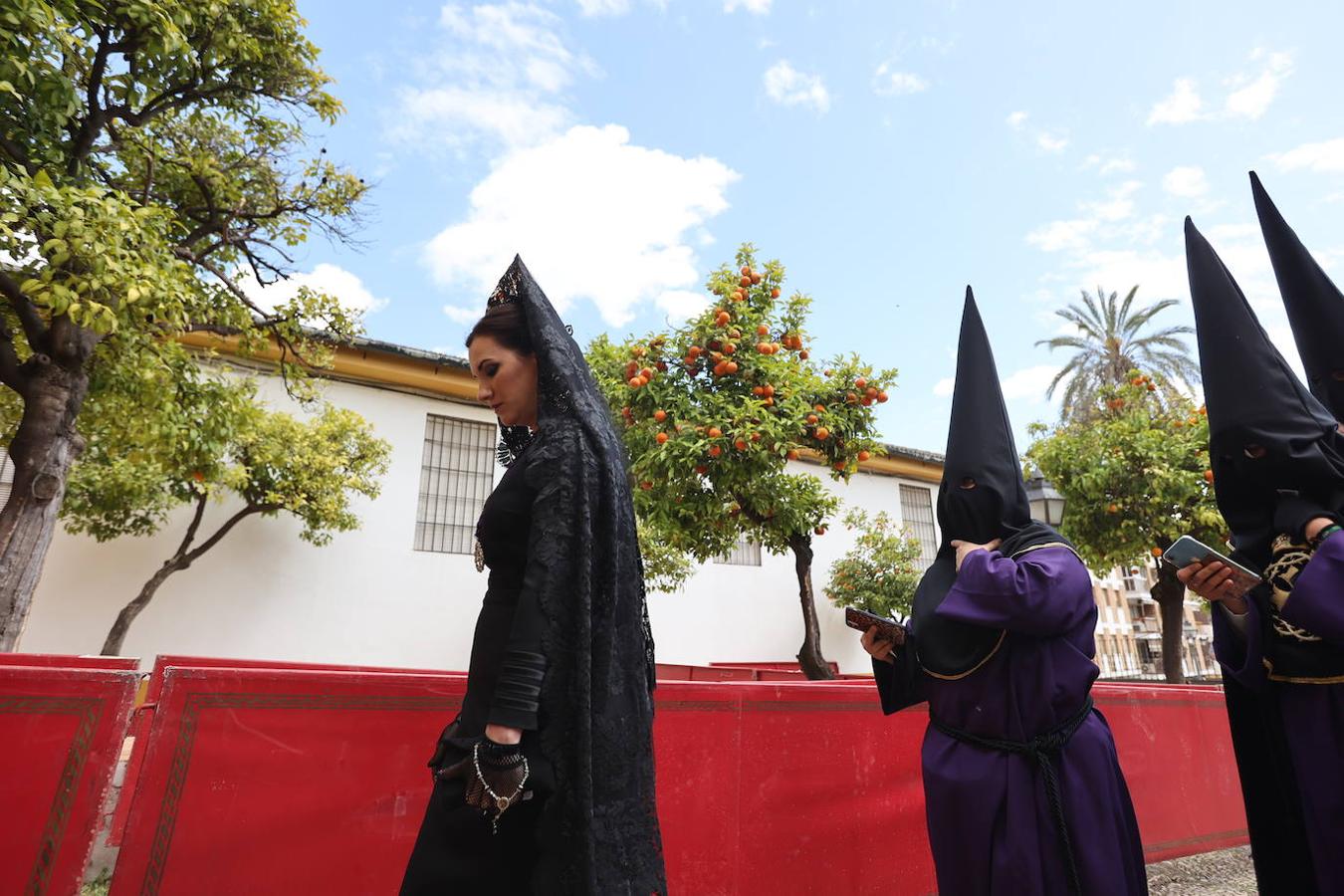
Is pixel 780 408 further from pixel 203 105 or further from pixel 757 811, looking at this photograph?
pixel 203 105

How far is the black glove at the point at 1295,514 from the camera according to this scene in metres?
2.18

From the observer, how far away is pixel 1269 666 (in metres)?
2.28

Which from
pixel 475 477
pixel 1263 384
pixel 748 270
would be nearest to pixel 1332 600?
pixel 1263 384

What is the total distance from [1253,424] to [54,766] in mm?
3769

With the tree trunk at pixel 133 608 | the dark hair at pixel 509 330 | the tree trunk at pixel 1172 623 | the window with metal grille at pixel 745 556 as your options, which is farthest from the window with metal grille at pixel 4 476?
the tree trunk at pixel 1172 623

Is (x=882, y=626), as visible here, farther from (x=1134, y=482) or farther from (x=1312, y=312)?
(x=1134, y=482)

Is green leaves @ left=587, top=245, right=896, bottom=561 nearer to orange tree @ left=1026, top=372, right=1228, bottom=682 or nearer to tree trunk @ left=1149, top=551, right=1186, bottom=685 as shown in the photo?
orange tree @ left=1026, top=372, right=1228, bottom=682

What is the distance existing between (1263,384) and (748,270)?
511 cm

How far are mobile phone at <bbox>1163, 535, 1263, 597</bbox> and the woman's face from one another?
1849mm

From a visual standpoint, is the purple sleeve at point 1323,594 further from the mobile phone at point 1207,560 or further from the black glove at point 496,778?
the black glove at point 496,778

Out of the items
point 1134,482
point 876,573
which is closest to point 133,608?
point 876,573

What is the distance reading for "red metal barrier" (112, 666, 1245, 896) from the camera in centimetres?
249

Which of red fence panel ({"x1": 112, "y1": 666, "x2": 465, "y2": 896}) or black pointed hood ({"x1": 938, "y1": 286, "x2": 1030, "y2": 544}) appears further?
black pointed hood ({"x1": 938, "y1": 286, "x2": 1030, "y2": 544})

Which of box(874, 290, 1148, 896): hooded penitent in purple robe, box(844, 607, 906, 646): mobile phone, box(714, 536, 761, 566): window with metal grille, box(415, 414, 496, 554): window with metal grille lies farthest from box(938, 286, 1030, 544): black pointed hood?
box(714, 536, 761, 566): window with metal grille
